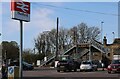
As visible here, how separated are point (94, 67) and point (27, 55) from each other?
181 ft

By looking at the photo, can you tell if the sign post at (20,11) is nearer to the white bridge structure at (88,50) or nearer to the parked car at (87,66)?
the parked car at (87,66)

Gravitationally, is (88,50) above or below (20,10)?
below

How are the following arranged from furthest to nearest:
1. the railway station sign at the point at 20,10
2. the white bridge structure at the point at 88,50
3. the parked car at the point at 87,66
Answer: the white bridge structure at the point at 88,50 → the parked car at the point at 87,66 → the railway station sign at the point at 20,10

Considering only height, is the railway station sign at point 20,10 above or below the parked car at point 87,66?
above

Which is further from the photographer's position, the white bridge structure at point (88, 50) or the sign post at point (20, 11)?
the white bridge structure at point (88, 50)

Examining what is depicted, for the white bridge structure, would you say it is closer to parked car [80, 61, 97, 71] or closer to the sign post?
parked car [80, 61, 97, 71]

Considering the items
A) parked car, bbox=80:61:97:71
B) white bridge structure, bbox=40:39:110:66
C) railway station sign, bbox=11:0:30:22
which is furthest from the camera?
white bridge structure, bbox=40:39:110:66

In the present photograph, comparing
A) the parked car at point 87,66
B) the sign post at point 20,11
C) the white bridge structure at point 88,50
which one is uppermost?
the sign post at point 20,11

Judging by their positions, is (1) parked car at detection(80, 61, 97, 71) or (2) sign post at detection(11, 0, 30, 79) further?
(1) parked car at detection(80, 61, 97, 71)

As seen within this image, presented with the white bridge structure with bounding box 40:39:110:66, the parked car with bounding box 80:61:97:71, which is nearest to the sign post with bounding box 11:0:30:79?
the parked car with bounding box 80:61:97:71

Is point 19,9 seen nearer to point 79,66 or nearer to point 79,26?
point 79,66

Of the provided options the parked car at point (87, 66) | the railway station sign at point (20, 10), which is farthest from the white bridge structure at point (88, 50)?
the railway station sign at point (20, 10)

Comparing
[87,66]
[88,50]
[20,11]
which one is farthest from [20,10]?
[88,50]

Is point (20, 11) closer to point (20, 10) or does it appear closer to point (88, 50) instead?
point (20, 10)
